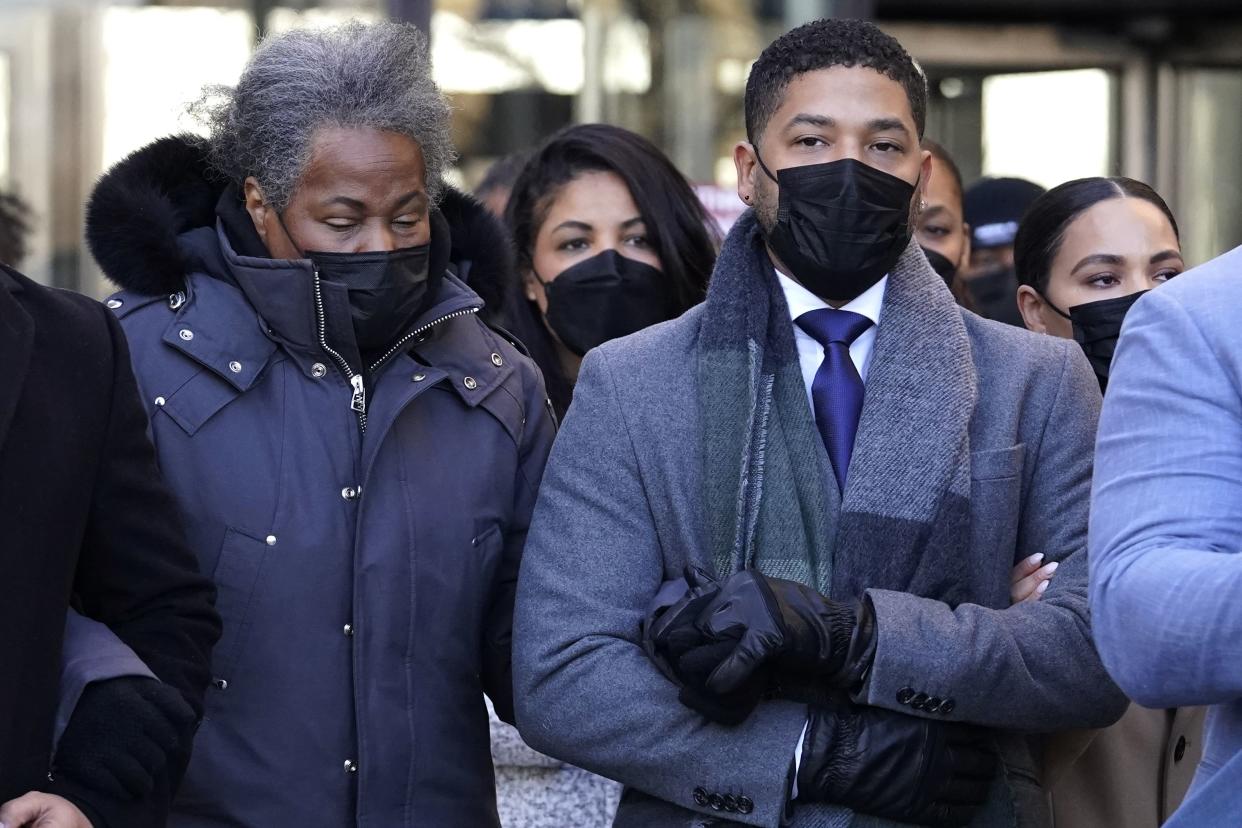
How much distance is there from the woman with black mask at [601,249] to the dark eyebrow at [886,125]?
3.62ft

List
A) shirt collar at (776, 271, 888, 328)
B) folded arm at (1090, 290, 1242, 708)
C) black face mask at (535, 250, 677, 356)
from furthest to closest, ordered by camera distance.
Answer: black face mask at (535, 250, 677, 356) < shirt collar at (776, 271, 888, 328) < folded arm at (1090, 290, 1242, 708)

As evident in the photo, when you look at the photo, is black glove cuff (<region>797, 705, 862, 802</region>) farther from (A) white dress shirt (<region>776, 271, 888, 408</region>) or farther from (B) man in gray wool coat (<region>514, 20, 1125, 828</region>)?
(A) white dress shirt (<region>776, 271, 888, 408</region>)

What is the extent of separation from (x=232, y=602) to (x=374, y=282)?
554 mm

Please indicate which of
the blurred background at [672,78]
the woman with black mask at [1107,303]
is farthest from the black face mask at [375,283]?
the blurred background at [672,78]

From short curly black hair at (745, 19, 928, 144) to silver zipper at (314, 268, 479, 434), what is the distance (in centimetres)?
61

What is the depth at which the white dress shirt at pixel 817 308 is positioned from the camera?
2989 mm

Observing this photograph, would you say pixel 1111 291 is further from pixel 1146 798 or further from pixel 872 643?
pixel 872 643

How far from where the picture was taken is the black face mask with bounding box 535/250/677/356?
3977mm

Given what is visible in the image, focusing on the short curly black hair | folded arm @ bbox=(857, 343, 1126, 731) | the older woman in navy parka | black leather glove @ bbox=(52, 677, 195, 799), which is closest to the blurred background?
the older woman in navy parka

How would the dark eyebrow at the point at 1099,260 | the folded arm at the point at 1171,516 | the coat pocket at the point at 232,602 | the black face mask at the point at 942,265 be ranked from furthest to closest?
the black face mask at the point at 942,265 → the dark eyebrow at the point at 1099,260 → the coat pocket at the point at 232,602 → the folded arm at the point at 1171,516

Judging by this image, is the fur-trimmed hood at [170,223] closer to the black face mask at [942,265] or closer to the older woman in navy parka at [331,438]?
the older woman in navy parka at [331,438]

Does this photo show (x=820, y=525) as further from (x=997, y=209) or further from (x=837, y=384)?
(x=997, y=209)

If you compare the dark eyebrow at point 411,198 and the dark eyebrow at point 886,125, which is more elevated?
the dark eyebrow at point 886,125

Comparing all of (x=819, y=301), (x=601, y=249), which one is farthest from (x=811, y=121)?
(x=601, y=249)
